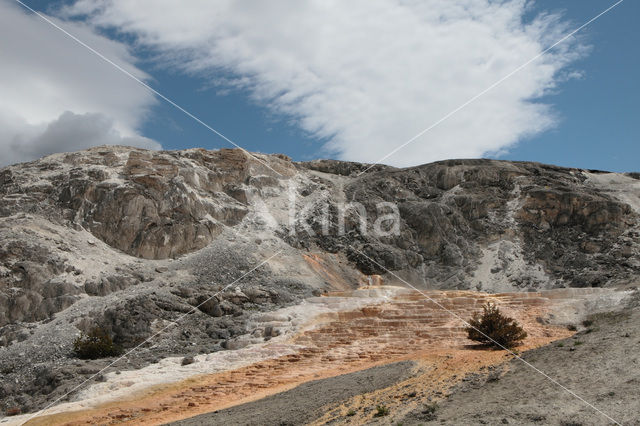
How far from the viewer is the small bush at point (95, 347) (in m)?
20.0

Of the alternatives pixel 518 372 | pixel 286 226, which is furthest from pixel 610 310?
pixel 286 226

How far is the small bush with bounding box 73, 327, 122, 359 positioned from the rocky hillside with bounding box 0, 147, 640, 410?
571 millimetres

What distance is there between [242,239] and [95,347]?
51.4 ft

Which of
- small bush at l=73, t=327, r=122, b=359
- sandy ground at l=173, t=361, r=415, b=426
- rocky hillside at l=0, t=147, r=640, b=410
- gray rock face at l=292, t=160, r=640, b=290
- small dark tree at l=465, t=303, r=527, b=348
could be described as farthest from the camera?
gray rock face at l=292, t=160, r=640, b=290

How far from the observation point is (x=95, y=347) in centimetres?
2003

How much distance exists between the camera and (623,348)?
39.5 ft

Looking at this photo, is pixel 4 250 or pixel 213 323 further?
pixel 4 250

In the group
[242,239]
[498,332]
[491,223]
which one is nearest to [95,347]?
[498,332]

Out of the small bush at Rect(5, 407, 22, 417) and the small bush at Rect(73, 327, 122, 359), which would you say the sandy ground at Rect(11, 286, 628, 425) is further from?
the small bush at Rect(73, 327, 122, 359)

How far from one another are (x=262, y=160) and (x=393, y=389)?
109 feet

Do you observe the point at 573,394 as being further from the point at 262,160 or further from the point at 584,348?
the point at 262,160

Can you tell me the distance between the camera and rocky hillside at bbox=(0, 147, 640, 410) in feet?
74.5

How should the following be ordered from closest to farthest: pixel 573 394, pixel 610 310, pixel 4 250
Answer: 1. pixel 573 394
2. pixel 610 310
3. pixel 4 250

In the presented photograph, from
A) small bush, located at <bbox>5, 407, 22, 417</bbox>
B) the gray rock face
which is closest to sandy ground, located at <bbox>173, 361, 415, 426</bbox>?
small bush, located at <bbox>5, 407, 22, 417</bbox>
